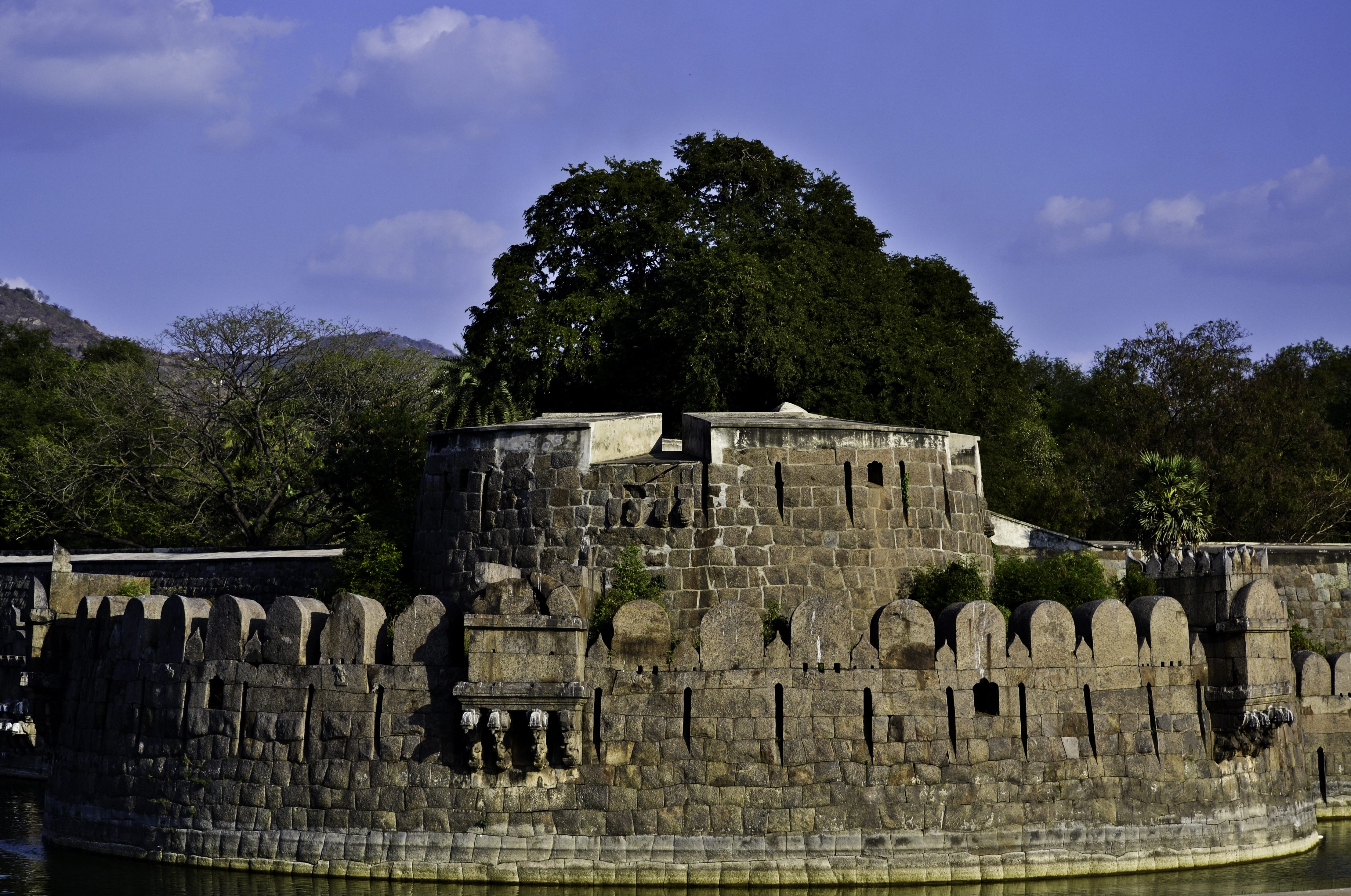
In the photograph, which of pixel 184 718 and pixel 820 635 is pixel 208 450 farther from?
pixel 820 635

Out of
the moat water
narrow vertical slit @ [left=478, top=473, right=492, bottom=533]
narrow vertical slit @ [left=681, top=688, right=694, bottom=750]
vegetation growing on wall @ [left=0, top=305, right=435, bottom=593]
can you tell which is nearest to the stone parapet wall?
narrow vertical slit @ [left=681, top=688, right=694, bottom=750]

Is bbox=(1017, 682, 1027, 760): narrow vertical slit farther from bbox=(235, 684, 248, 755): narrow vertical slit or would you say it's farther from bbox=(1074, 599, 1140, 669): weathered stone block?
bbox=(235, 684, 248, 755): narrow vertical slit

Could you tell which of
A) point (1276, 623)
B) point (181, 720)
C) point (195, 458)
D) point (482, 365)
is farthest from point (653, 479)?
point (195, 458)

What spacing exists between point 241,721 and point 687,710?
586 cm

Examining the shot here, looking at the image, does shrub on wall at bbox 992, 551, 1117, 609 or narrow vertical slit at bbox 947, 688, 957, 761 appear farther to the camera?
shrub on wall at bbox 992, 551, 1117, 609

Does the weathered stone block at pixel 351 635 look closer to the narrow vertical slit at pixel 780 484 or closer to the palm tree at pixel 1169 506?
the narrow vertical slit at pixel 780 484

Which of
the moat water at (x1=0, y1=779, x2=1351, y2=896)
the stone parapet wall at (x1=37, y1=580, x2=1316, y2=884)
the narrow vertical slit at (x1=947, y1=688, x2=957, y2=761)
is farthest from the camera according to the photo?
the narrow vertical slit at (x1=947, y1=688, x2=957, y2=761)

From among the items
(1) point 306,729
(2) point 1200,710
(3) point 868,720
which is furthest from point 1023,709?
(1) point 306,729

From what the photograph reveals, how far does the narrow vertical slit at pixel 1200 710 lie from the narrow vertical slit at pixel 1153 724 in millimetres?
726

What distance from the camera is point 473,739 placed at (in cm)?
1714

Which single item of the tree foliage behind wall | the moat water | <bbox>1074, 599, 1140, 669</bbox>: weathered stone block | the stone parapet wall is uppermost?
the tree foliage behind wall

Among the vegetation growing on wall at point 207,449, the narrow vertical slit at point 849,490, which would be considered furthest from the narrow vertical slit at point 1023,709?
the vegetation growing on wall at point 207,449

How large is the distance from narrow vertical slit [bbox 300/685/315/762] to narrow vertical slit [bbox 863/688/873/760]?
6.99 metres

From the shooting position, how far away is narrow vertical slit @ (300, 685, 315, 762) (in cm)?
1792
